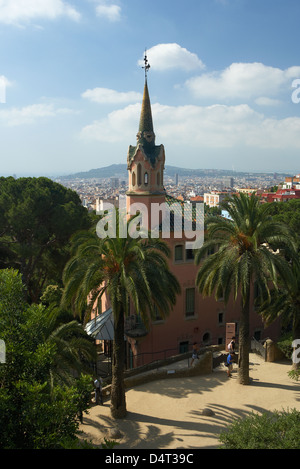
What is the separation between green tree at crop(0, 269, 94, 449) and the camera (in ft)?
26.1

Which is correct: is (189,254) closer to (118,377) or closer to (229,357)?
(229,357)

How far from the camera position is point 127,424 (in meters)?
14.2

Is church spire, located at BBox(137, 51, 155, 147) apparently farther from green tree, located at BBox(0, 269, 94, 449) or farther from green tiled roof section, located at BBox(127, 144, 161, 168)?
green tree, located at BBox(0, 269, 94, 449)

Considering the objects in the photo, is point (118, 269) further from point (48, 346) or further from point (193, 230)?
point (193, 230)

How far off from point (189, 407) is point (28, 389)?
925 centimetres

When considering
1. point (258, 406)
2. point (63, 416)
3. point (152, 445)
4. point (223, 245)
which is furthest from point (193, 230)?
point (63, 416)

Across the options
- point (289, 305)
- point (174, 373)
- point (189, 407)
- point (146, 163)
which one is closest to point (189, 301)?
point (174, 373)

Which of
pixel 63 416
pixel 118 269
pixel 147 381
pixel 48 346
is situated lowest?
pixel 147 381

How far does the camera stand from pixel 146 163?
23.3m

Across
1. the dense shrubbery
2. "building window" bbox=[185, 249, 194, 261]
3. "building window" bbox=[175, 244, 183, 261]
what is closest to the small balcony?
"building window" bbox=[175, 244, 183, 261]

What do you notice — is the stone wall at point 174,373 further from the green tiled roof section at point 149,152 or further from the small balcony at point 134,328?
the green tiled roof section at point 149,152

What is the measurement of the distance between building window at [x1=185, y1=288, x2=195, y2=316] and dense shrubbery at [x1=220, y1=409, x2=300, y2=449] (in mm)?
14681

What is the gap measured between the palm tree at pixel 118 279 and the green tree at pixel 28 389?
13.4 feet

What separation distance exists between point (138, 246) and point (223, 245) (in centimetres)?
515
